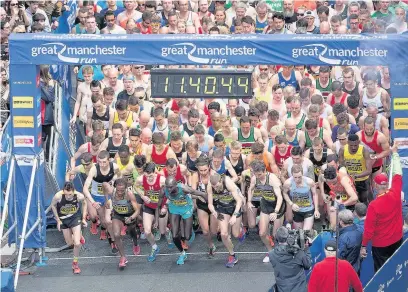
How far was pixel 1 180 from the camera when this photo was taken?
1858 cm

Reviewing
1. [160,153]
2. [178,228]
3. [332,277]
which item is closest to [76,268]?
[178,228]

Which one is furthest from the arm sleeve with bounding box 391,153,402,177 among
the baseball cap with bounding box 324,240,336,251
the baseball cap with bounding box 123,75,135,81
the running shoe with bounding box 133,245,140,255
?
the baseball cap with bounding box 123,75,135,81

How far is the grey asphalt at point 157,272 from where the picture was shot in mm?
17359

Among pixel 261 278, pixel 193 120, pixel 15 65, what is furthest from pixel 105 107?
pixel 261 278

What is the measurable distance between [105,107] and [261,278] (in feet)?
15.3

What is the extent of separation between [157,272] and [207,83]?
3.13 m

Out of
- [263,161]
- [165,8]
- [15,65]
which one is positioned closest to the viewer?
[15,65]

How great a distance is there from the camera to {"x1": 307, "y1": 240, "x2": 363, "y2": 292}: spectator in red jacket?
46.1 ft

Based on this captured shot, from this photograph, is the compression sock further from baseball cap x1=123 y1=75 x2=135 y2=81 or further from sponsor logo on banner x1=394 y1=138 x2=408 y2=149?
baseball cap x1=123 y1=75 x2=135 y2=81

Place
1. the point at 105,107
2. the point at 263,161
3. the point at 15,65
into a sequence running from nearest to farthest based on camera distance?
the point at 15,65
the point at 263,161
the point at 105,107

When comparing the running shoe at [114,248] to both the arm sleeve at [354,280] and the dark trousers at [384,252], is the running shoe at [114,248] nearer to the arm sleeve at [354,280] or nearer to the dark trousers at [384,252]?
the dark trousers at [384,252]

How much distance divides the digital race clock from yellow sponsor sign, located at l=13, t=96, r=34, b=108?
2.10 m

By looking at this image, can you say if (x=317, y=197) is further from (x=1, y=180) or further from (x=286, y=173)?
(x=1, y=180)

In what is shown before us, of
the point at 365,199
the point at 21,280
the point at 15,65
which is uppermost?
the point at 15,65
